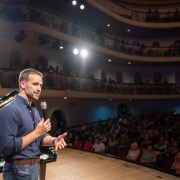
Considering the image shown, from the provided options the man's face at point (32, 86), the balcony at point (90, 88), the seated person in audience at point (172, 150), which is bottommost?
the seated person in audience at point (172, 150)

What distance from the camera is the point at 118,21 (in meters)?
15.6

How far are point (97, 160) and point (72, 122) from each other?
27.3 feet

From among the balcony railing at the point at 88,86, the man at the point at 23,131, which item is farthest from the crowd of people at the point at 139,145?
the man at the point at 23,131

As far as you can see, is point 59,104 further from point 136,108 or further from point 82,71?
point 136,108

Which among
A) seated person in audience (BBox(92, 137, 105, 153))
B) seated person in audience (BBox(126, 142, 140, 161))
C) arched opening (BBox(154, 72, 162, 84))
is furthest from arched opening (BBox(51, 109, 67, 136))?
arched opening (BBox(154, 72, 162, 84))

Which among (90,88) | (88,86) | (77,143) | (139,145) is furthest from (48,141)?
(90,88)

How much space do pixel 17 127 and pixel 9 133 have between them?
0.32 ft

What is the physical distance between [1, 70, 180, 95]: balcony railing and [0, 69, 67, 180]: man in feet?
24.2

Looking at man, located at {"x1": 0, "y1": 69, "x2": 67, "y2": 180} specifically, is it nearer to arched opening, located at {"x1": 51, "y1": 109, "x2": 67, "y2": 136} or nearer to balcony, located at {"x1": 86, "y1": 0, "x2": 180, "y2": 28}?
arched opening, located at {"x1": 51, "y1": 109, "x2": 67, "y2": 136}

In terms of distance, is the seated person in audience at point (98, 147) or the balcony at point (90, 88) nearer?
the seated person in audience at point (98, 147)

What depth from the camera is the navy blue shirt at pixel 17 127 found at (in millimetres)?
1882

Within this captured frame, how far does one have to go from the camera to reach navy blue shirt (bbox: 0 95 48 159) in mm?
1882

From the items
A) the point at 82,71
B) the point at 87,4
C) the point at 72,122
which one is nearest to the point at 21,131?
the point at 87,4

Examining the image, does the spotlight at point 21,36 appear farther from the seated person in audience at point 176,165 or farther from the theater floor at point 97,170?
the seated person in audience at point 176,165
